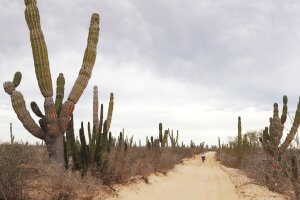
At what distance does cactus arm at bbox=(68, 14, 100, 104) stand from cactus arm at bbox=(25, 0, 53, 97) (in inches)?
30.8

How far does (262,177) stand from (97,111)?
6602mm

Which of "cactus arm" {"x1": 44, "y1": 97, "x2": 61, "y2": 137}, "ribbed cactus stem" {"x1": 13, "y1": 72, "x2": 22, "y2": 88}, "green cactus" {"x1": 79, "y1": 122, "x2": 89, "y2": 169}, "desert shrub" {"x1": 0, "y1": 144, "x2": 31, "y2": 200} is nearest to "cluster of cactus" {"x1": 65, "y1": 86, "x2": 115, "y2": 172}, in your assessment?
"green cactus" {"x1": 79, "y1": 122, "x2": 89, "y2": 169}

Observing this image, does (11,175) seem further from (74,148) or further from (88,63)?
(88,63)

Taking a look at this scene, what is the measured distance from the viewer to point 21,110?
11.6 meters

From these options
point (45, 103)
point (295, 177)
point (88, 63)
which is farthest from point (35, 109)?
point (295, 177)

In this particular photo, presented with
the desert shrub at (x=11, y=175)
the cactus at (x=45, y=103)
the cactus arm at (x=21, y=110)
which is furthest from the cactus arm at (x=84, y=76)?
the desert shrub at (x=11, y=175)

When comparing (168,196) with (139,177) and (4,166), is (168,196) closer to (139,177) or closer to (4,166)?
(139,177)

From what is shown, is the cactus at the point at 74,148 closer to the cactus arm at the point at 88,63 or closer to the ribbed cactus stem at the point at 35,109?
the cactus arm at the point at 88,63

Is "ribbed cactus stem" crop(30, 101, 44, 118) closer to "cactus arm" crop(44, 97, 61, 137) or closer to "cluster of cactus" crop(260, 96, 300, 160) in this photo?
"cactus arm" crop(44, 97, 61, 137)

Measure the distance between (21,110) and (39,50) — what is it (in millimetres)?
1654

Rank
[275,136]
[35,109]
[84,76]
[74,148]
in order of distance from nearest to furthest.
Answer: [35,109], [74,148], [84,76], [275,136]

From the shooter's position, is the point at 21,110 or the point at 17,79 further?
the point at 17,79

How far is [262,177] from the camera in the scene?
1579 cm

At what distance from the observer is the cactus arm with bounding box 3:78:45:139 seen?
11.6 m
